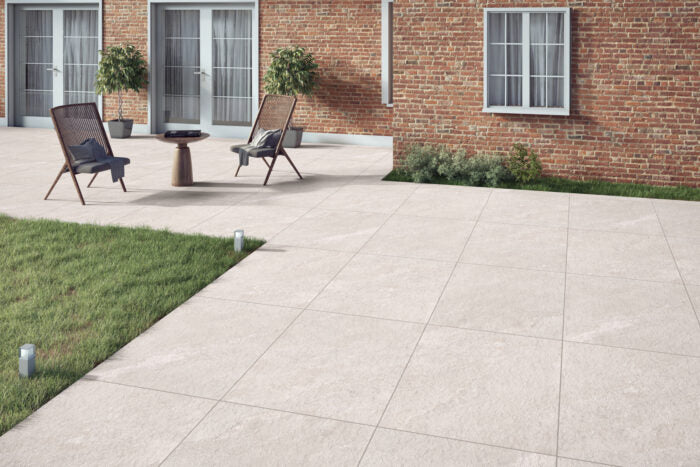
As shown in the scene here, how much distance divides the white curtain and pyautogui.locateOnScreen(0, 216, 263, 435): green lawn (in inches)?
167

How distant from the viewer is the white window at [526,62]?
8.86 m

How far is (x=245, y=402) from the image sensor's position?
3561 mm

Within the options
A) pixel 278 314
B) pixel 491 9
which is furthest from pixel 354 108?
pixel 278 314

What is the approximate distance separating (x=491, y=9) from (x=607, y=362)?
5.91 m

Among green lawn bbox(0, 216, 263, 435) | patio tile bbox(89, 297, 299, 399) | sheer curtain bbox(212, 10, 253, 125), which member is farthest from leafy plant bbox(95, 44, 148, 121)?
patio tile bbox(89, 297, 299, 399)

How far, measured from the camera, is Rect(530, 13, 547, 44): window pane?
8.89m

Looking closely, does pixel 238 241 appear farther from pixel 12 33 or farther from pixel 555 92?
pixel 12 33

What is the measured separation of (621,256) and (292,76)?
686cm

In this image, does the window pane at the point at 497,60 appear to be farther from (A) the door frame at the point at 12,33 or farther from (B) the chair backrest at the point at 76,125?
(A) the door frame at the point at 12,33

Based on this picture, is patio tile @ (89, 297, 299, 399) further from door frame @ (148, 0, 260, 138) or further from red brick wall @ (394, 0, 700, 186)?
door frame @ (148, 0, 260, 138)

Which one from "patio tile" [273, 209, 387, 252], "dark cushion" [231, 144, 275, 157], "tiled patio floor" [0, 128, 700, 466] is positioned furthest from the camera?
"dark cushion" [231, 144, 275, 157]

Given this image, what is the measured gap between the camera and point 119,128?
1276 cm

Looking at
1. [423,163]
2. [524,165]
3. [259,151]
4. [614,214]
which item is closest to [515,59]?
[524,165]

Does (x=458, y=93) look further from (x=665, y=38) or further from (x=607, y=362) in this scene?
(x=607, y=362)
